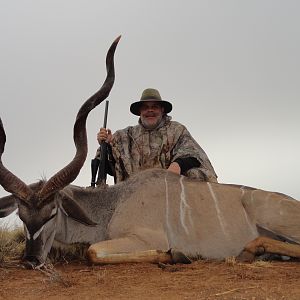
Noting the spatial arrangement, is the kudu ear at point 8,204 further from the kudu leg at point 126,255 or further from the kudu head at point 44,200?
the kudu leg at point 126,255

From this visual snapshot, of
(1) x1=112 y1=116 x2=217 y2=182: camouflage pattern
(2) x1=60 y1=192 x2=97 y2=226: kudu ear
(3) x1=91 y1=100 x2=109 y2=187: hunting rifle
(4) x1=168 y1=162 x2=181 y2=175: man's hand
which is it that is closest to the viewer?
(2) x1=60 y1=192 x2=97 y2=226: kudu ear

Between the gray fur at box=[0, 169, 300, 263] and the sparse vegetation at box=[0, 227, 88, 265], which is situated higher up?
the gray fur at box=[0, 169, 300, 263]

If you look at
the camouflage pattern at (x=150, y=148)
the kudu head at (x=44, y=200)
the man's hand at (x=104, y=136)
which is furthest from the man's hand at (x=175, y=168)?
the kudu head at (x=44, y=200)

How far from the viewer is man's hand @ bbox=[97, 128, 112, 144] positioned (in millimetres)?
5879

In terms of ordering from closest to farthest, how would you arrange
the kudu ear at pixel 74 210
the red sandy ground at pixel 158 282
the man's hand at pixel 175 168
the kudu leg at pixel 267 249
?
the red sandy ground at pixel 158 282
the kudu leg at pixel 267 249
the kudu ear at pixel 74 210
the man's hand at pixel 175 168

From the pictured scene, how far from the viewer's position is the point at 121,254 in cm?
371

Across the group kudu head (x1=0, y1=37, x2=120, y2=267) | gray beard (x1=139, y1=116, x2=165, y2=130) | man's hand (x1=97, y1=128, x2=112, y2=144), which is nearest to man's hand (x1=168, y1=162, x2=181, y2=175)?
gray beard (x1=139, y1=116, x2=165, y2=130)

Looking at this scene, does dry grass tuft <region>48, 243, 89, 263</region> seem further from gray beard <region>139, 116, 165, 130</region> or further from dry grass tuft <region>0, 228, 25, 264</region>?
gray beard <region>139, 116, 165, 130</region>

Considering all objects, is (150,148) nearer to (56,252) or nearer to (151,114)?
(151,114)

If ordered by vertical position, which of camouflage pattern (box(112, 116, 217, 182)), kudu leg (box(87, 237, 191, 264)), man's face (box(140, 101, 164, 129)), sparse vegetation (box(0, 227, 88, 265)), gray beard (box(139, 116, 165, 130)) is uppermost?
man's face (box(140, 101, 164, 129))

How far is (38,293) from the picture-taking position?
8.87 ft

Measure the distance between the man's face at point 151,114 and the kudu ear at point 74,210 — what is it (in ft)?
6.84

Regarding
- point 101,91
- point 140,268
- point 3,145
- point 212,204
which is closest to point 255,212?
point 212,204

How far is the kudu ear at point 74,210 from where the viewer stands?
13.8 ft
